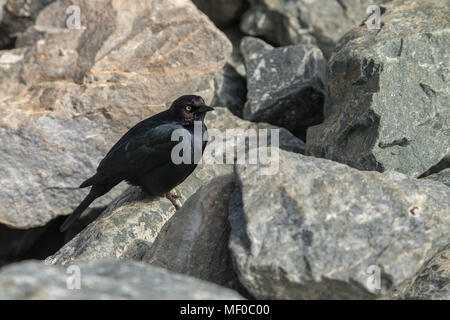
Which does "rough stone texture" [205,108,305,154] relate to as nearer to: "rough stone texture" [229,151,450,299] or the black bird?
the black bird

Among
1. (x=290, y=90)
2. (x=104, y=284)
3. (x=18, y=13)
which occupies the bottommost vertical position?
(x=290, y=90)

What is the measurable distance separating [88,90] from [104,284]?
387 centimetres

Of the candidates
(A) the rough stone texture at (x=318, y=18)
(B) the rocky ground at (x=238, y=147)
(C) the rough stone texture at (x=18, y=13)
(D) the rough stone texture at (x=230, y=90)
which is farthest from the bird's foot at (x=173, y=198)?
(C) the rough stone texture at (x=18, y=13)

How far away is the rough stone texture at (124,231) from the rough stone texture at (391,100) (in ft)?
4.87

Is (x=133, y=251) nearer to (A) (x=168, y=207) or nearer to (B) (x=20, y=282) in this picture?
(A) (x=168, y=207)

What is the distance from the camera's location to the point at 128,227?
17.5 ft

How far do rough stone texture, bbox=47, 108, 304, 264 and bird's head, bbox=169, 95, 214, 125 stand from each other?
80 centimetres

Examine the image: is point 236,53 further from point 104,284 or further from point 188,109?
point 104,284

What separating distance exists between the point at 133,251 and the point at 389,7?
11.6ft

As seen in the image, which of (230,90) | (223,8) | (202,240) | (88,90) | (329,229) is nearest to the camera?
(329,229)

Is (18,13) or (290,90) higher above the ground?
(18,13)

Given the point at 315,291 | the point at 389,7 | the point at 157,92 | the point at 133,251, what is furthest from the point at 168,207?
the point at 389,7

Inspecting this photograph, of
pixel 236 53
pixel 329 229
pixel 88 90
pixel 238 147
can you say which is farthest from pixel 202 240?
pixel 236 53

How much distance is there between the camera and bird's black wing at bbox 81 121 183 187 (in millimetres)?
5512
